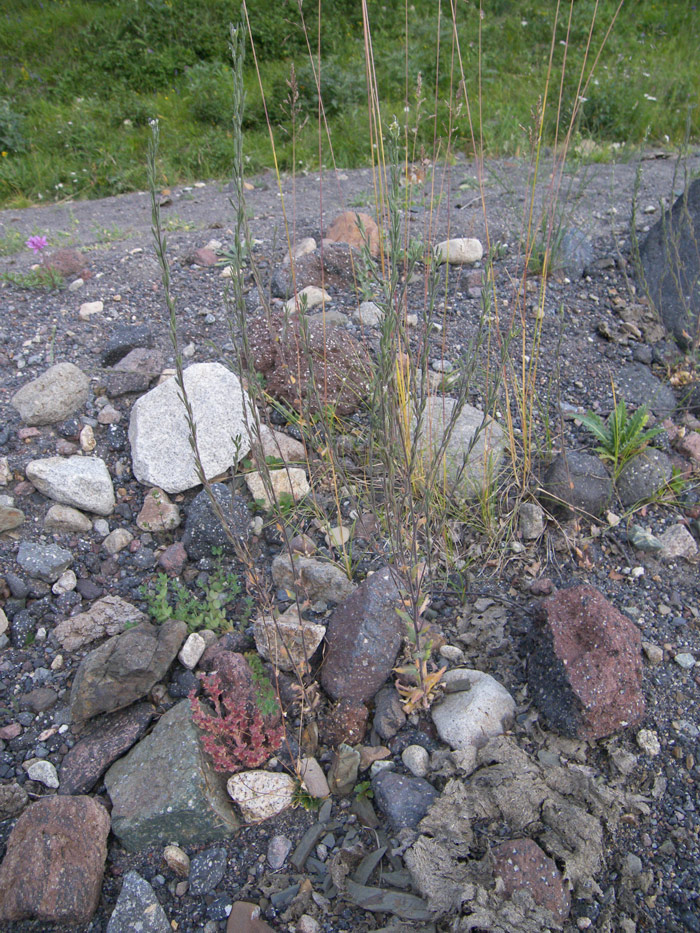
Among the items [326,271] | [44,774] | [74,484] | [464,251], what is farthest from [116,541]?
[464,251]

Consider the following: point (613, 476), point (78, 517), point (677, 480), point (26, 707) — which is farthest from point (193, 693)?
point (677, 480)

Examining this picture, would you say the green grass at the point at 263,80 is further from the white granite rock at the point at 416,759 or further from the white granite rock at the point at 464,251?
the white granite rock at the point at 416,759

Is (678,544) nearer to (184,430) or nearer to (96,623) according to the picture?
(184,430)

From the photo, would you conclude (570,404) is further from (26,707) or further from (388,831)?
(26,707)

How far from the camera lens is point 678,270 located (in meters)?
3.65

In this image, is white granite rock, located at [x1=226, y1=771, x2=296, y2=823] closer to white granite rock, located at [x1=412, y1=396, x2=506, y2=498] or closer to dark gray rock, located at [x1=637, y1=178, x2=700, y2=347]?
white granite rock, located at [x1=412, y1=396, x2=506, y2=498]

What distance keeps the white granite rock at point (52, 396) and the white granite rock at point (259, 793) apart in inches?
71.1

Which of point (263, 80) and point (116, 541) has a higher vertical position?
point (263, 80)

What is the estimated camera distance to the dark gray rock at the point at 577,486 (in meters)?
2.71

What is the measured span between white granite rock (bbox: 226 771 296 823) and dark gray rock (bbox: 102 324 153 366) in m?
2.17

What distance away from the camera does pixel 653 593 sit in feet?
8.17

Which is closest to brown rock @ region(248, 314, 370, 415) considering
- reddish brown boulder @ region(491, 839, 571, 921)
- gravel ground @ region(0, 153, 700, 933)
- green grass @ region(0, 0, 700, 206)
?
gravel ground @ region(0, 153, 700, 933)

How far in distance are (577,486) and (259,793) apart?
165 centimetres

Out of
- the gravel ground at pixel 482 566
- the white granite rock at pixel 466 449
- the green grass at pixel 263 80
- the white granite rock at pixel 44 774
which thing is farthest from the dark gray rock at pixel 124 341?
the green grass at pixel 263 80
